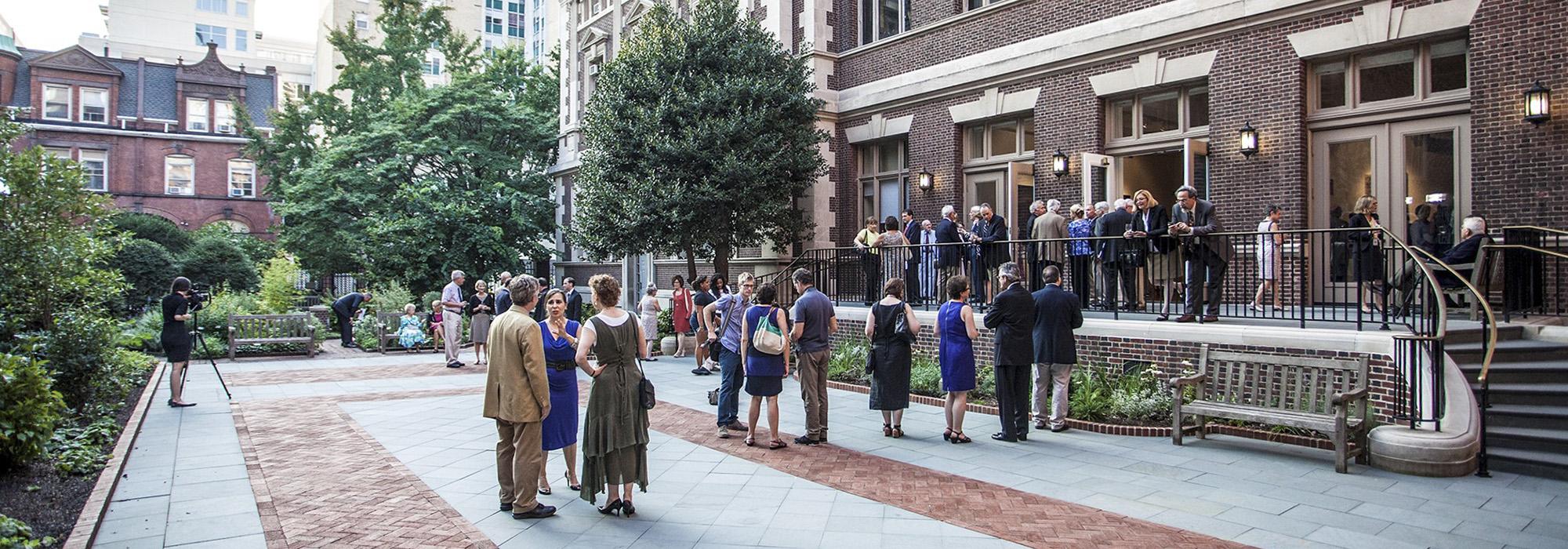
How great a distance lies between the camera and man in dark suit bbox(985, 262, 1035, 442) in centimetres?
877

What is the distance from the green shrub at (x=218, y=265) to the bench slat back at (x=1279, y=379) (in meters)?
29.3

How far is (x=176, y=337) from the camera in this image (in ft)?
37.1

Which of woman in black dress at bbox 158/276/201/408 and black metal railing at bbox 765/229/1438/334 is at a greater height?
black metal railing at bbox 765/229/1438/334

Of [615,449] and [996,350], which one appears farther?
[996,350]

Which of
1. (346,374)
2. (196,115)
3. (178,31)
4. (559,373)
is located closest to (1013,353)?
(559,373)

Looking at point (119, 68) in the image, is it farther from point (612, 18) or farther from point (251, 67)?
point (612, 18)

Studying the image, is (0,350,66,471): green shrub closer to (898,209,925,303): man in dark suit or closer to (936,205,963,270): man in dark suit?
(898,209,925,303): man in dark suit

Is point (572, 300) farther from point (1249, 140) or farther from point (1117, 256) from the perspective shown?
point (1249, 140)

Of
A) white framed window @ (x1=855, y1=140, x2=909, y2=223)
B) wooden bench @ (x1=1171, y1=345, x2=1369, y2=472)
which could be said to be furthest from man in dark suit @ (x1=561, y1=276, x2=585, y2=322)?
wooden bench @ (x1=1171, y1=345, x2=1369, y2=472)

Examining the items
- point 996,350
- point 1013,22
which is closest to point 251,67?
point 1013,22

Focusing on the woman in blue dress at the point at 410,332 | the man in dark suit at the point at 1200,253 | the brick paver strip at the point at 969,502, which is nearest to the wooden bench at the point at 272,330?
the woman in blue dress at the point at 410,332

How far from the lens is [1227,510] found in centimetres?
617

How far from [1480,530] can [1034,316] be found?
400 centimetres

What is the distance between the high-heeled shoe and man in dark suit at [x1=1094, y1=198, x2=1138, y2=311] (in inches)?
277
